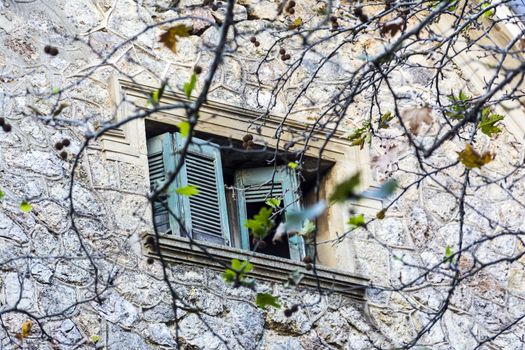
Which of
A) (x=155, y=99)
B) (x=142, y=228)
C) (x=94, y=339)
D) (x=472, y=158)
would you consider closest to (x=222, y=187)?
(x=142, y=228)

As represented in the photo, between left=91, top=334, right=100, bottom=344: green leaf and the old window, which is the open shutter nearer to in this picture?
the old window

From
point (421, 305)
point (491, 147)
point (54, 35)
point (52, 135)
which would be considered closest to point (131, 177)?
point (52, 135)

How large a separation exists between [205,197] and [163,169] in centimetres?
28

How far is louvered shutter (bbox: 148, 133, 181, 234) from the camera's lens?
6.86 metres

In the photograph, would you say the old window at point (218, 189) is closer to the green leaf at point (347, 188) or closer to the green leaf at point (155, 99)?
the green leaf at point (155, 99)

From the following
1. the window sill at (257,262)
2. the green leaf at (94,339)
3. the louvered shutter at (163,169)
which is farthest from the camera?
the louvered shutter at (163,169)

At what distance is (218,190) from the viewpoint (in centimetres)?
721


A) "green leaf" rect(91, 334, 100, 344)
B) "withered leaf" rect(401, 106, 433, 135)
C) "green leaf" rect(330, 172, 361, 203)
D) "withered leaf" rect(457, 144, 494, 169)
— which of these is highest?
"withered leaf" rect(401, 106, 433, 135)

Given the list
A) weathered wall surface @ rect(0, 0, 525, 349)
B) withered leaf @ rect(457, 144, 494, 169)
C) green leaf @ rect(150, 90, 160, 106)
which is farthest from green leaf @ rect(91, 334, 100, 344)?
withered leaf @ rect(457, 144, 494, 169)

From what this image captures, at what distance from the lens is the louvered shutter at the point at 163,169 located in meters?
6.86

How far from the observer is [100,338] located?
239 inches

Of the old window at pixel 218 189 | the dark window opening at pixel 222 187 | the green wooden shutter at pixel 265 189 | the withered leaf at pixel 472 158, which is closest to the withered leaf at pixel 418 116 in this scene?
the withered leaf at pixel 472 158

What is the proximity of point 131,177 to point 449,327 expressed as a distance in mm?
2013

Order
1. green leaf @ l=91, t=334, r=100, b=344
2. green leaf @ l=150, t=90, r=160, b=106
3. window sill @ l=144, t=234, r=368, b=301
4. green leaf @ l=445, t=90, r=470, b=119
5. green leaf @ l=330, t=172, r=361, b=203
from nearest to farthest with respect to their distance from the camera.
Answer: green leaf @ l=330, t=172, r=361, b=203
green leaf @ l=150, t=90, r=160, b=106
green leaf @ l=445, t=90, r=470, b=119
green leaf @ l=91, t=334, r=100, b=344
window sill @ l=144, t=234, r=368, b=301
